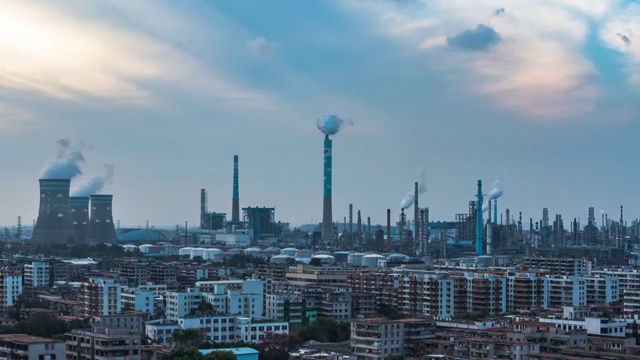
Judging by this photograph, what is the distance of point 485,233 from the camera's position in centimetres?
6291

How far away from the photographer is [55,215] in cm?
6212

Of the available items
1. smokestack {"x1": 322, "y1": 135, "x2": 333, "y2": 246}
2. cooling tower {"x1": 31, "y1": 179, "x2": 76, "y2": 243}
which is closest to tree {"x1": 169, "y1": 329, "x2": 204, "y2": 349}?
cooling tower {"x1": 31, "y1": 179, "x2": 76, "y2": 243}

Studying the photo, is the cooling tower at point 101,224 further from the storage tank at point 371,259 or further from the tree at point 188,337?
the tree at point 188,337

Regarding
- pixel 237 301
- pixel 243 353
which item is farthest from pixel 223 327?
pixel 243 353

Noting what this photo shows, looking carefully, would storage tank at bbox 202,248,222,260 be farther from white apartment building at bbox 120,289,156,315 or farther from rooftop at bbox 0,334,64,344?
rooftop at bbox 0,334,64,344

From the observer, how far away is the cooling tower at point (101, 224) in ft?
217

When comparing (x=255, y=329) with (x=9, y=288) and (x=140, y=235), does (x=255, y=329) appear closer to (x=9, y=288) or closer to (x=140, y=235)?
(x=9, y=288)

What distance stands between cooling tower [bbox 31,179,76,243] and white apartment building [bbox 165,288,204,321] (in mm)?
31500

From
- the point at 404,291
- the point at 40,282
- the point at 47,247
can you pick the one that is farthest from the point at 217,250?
the point at 404,291

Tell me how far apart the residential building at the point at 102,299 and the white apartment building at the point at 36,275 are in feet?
29.5

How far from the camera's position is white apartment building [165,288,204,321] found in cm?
2931

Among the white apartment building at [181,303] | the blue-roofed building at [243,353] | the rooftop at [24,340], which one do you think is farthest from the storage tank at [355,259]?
the rooftop at [24,340]

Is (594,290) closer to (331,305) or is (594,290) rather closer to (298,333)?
(331,305)

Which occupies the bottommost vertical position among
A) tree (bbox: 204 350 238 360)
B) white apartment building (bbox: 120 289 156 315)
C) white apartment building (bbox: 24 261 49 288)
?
tree (bbox: 204 350 238 360)
